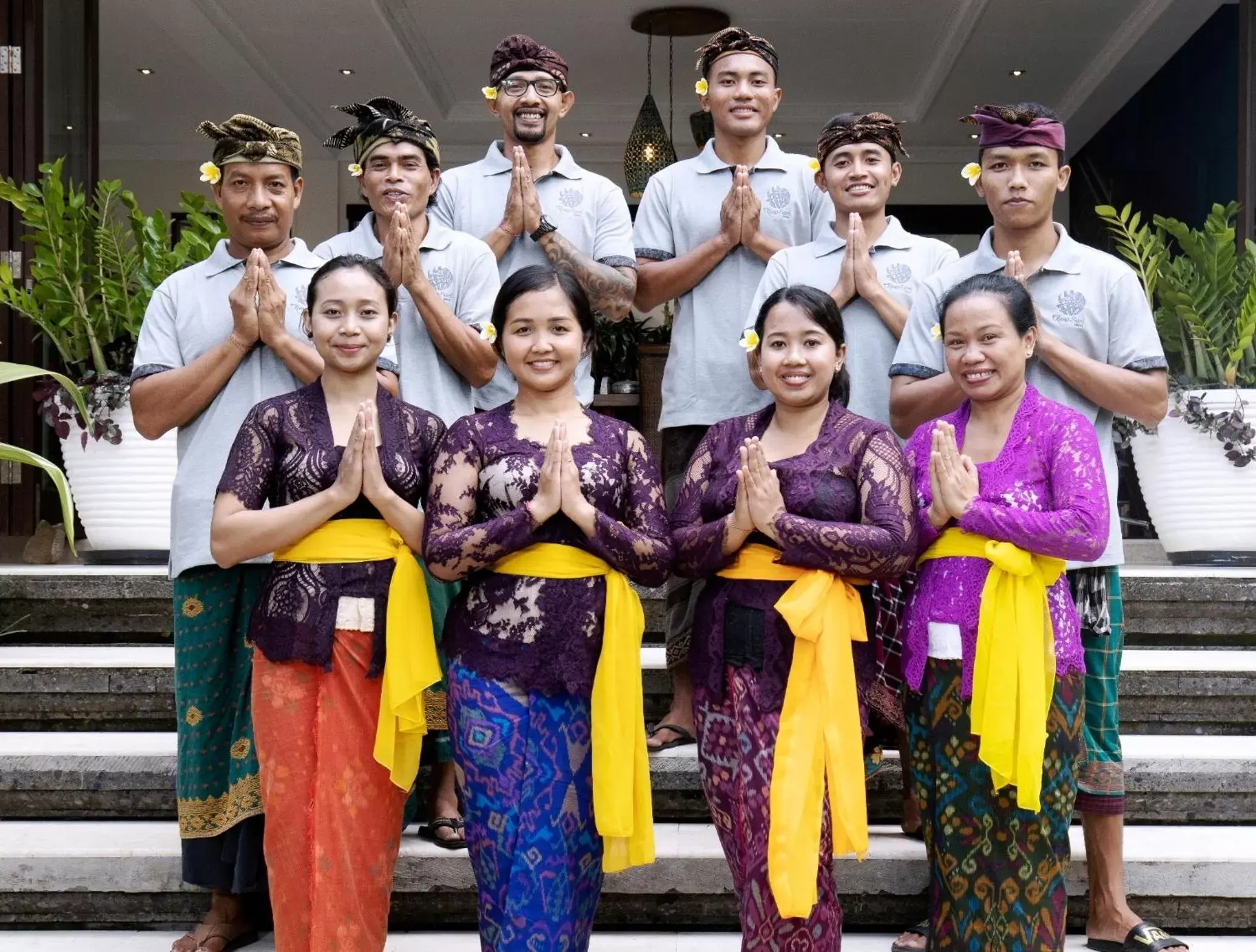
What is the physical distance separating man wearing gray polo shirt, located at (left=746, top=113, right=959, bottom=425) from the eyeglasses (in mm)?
713

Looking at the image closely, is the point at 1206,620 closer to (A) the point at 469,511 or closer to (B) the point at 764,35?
(A) the point at 469,511

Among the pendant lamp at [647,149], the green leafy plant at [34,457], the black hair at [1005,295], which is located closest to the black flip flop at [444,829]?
the green leafy plant at [34,457]

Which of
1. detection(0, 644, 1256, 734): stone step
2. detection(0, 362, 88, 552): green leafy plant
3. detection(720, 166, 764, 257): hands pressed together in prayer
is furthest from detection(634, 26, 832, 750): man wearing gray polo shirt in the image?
detection(0, 362, 88, 552): green leafy plant

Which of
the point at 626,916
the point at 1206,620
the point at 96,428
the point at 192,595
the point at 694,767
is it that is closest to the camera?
the point at 192,595

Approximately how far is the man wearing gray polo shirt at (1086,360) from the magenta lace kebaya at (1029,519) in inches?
9.9

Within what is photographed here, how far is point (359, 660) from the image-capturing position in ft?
7.98

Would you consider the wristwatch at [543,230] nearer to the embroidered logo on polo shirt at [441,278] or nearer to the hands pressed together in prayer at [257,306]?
the embroidered logo on polo shirt at [441,278]

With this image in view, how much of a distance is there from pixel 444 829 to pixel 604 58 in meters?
6.19

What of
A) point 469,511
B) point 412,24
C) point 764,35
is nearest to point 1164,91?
point 764,35

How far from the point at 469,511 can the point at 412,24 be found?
5810 mm

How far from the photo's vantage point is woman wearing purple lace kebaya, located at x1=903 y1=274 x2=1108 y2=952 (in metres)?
2.36

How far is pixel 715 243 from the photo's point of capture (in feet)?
10.5

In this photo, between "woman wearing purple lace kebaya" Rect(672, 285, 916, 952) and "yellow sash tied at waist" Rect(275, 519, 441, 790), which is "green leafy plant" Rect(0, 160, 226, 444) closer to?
"yellow sash tied at waist" Rect(275, 519, 441, 790)

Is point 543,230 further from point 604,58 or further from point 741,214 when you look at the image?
point 604,58
